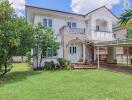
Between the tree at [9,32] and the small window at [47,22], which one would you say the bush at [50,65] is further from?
the small window at [47,22]

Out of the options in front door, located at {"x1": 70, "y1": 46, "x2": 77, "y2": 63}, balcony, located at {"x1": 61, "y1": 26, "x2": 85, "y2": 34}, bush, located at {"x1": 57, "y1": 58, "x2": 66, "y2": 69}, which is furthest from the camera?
front door, located at {"x1": 70, "y1": 46, "x2": 77, "y2": 63}

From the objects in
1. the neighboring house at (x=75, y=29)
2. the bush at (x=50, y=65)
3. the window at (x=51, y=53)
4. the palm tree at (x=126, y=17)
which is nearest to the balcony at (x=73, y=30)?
the neighboring house at (x=75, y=29)

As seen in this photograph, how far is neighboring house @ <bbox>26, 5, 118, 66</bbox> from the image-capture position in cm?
2803

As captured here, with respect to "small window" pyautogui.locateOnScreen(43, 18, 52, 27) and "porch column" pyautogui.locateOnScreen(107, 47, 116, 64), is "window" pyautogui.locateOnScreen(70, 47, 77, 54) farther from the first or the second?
"porch column" pyautogui.locateOnScreen(107, 47, 116, 64)

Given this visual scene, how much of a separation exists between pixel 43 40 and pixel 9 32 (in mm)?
7042

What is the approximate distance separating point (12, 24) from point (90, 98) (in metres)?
11.5

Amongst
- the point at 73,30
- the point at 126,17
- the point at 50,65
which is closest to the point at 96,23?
the point at 73,30

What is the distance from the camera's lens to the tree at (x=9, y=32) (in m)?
18.4

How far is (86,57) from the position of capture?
31609 millimetres

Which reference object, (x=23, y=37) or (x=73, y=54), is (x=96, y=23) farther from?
(x=23, y=37)

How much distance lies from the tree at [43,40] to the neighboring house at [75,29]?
79.6 inches

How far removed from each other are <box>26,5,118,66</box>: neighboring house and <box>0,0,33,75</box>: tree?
6965 mm

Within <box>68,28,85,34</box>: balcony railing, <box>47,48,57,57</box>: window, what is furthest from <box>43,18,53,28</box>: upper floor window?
<box>47,48,57,57</box>: window

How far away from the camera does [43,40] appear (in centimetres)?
2523
